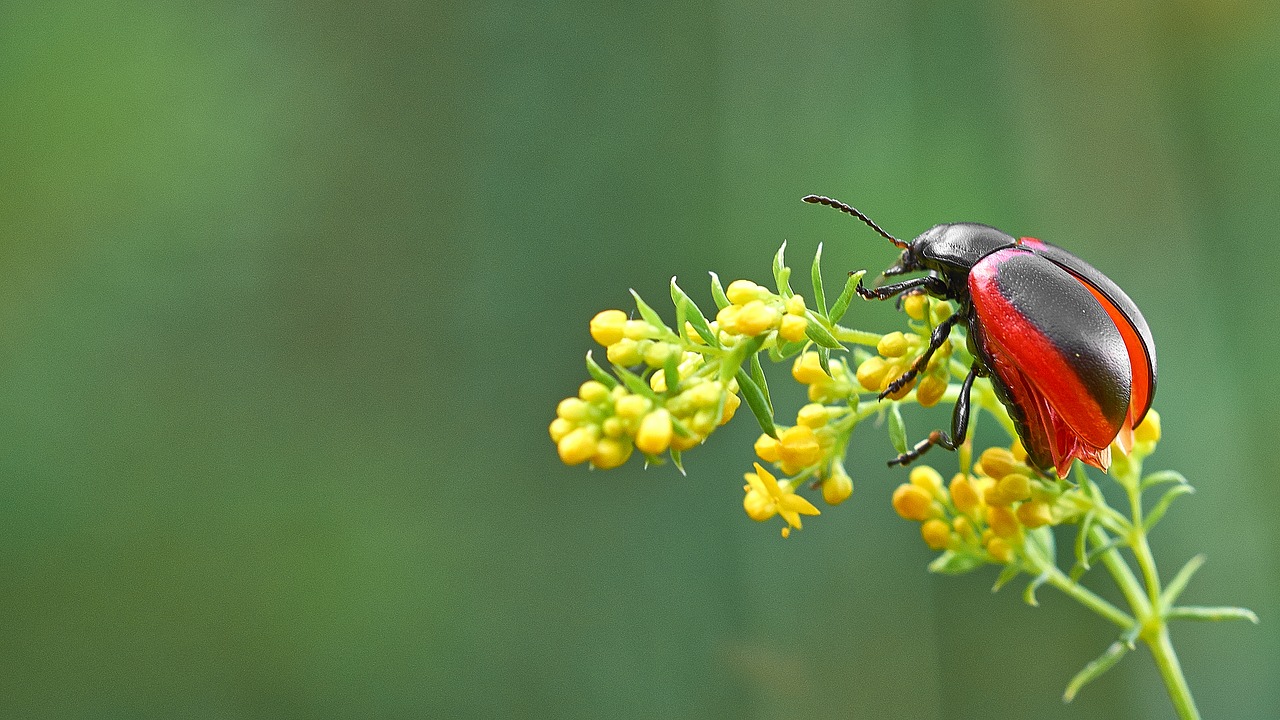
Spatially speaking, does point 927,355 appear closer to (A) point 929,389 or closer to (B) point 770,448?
(A) point 929,389

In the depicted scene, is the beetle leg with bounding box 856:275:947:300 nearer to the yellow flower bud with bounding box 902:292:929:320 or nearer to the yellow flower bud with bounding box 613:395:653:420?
the yellow flower bud with bounding box 902:292:929:320

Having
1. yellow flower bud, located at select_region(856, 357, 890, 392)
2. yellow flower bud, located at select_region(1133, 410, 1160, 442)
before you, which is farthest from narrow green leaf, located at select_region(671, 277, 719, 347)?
yellow flower bud, located at select_region(1133, 410, 1160, 442)

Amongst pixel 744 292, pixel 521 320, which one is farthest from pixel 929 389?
pixel 521 320

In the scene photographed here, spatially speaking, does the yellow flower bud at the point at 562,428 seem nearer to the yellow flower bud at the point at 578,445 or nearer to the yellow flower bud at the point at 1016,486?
the yellow flower bud at the point at 578,445

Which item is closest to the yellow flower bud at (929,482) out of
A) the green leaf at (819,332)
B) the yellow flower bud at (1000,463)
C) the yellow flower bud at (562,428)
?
the yellow flower bud at (1000,463)

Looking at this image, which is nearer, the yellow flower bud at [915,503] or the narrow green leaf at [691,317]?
the narrow green leaf at [691,317]
